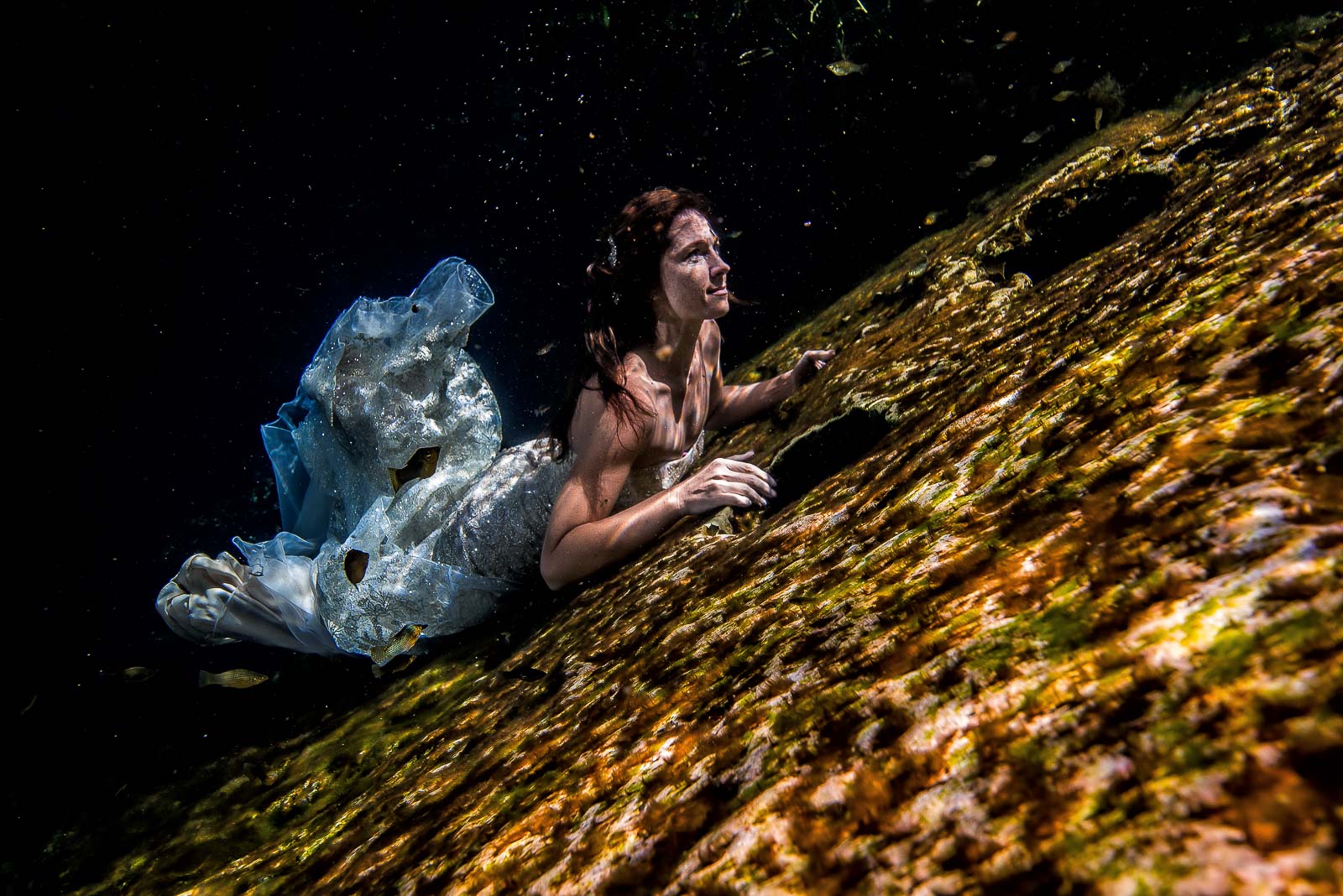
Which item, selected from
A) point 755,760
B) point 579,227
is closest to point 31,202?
point 579,227

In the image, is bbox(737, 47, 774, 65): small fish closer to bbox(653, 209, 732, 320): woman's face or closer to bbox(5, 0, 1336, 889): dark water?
bbox(5, 0, 1336, 889): dark water

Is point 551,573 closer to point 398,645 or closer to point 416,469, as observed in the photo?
point 398,645

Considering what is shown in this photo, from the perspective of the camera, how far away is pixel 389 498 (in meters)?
4.67

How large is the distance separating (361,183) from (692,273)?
37.5ft

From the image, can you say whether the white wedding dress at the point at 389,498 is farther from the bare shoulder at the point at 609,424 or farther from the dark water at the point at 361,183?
the dark water at the point at 361,183

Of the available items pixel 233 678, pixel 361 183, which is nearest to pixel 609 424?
pixel 233 678

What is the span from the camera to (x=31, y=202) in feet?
34.8

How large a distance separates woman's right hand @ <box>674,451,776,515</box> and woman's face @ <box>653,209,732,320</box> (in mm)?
1120

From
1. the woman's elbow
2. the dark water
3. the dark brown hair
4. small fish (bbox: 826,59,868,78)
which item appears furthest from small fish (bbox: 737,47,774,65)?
the woman's elbow

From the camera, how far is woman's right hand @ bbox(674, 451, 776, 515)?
2.62 m

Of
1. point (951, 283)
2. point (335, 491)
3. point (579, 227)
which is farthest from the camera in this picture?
point (579, 227)

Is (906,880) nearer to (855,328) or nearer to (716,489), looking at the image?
(716,489)

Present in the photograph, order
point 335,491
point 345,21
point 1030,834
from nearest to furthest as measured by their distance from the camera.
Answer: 1. point 1030,834
2. point 335,491
3. point 345,21

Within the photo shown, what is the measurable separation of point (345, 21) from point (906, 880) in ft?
47.1
